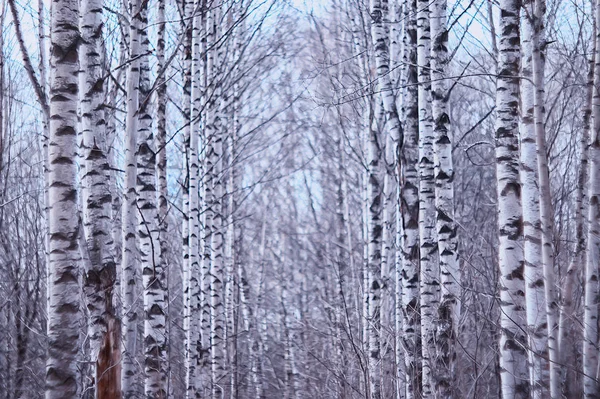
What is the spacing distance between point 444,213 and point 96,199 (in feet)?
10.1

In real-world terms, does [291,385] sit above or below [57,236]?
below

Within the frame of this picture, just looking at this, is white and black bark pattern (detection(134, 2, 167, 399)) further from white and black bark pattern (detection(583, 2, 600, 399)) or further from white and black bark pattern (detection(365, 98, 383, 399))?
white and black bark pattern (detection(583, 2, 600, 399))

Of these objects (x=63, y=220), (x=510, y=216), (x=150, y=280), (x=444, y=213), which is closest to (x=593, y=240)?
(x=510, y=216)

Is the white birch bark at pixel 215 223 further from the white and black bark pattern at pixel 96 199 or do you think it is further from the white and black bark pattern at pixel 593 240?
the white and black bark pattern at pixel 593 240

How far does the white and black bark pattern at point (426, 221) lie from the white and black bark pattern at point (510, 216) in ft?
4.04

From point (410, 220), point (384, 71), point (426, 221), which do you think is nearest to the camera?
point (426, 221)

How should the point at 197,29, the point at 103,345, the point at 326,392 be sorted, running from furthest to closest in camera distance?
1. the point at 326,392
2. the point at 197,29
3. the point at 103,345

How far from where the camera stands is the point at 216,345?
1071 centimetres

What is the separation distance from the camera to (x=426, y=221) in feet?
22.5

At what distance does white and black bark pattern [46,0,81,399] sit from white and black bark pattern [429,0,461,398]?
3080 mm

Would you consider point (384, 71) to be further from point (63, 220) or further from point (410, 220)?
point (63, 220)

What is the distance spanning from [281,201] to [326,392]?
57.4 feet

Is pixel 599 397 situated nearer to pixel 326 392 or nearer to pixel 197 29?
pixel 197 29

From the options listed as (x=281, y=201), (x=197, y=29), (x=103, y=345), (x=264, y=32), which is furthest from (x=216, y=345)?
(x=281, y=201)
